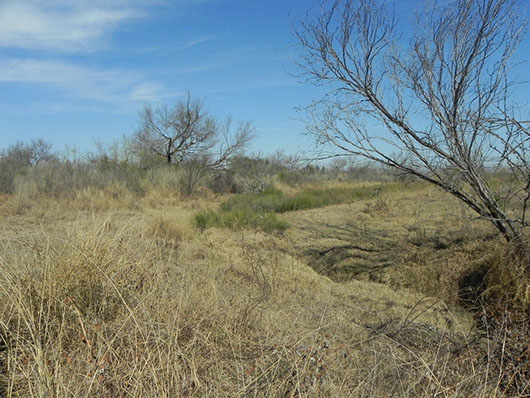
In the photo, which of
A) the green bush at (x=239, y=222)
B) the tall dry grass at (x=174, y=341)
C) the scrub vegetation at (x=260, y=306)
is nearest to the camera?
the tall dry grass at (x=174, y=341)

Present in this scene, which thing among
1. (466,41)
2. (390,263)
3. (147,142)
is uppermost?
(147,142)

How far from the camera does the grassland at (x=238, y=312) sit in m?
2.16

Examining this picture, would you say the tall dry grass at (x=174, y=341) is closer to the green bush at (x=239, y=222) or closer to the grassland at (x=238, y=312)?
the grassland at (x=238, y=312)

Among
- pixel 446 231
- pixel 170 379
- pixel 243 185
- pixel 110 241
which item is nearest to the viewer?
pixel 170 379

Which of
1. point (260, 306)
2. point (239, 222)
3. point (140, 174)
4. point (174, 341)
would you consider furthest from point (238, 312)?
point (140, 174)

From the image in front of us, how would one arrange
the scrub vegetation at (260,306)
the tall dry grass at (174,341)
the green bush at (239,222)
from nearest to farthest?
1. the tall dry grass at (174,341)
2. the scrub vegetation at (260,306)
3. the green bush at (239,222)

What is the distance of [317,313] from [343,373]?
157cm

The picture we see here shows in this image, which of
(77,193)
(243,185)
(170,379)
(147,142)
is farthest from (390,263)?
(147,142)

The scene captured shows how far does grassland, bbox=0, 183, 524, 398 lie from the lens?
2.16m

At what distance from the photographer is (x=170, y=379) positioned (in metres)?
2.15

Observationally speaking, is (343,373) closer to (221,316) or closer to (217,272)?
(221,316)

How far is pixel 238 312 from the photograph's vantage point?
3.38 m

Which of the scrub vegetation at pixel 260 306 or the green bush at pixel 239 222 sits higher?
the green bush at pixel 239 222

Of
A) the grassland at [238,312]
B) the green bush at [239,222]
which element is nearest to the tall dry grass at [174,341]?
the grassland at [238,312]
